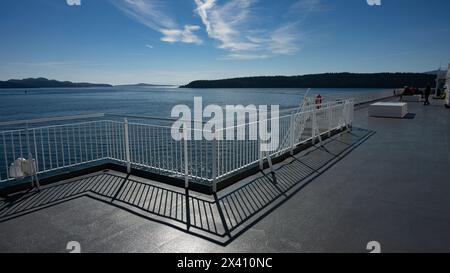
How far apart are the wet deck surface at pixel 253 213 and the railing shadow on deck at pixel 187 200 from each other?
0.04 ft

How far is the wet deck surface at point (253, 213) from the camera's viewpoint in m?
3.14

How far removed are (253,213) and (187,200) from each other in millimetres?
1008

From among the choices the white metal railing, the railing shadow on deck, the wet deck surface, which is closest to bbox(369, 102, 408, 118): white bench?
the white metal railing

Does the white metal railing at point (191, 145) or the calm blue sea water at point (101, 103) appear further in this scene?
the calm blue sea water at point (101, 103)

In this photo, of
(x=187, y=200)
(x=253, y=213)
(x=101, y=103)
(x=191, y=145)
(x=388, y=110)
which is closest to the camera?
(x=253, y=213)

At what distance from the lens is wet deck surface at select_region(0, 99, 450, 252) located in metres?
3.14

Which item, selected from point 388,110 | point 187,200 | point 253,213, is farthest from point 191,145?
point 388,110

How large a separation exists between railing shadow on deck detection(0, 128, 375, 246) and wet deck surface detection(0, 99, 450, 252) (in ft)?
0.04

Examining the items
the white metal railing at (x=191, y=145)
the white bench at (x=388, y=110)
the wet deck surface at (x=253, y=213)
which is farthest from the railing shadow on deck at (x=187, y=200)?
the white bench at (x=388, y=110)

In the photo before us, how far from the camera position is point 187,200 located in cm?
434

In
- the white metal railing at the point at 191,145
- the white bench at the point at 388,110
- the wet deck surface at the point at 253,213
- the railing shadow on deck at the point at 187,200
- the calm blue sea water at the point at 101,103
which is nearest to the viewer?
the wet deck surface at the point at 253,213

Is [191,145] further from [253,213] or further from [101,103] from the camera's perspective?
[101,103]

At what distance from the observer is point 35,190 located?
4.74 metres

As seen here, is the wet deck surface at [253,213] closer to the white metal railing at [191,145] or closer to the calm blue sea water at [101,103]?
the white metal railing at [191,145]
